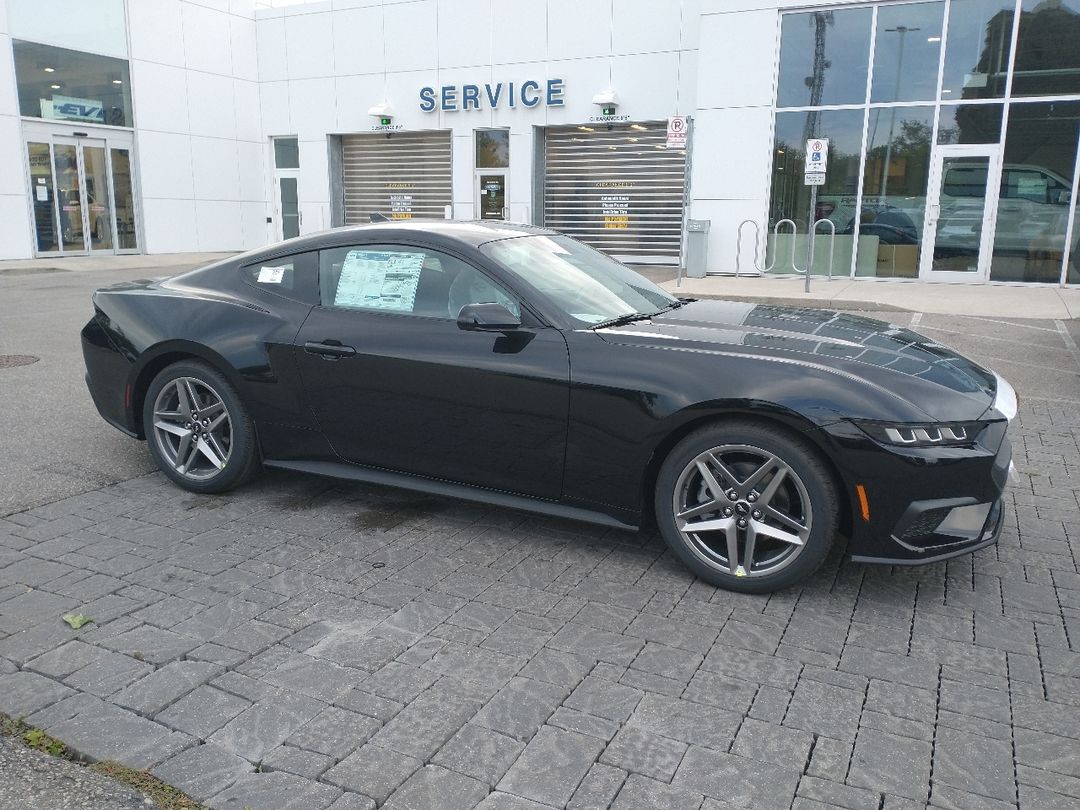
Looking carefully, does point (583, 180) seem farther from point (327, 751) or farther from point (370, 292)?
point (327, 751)

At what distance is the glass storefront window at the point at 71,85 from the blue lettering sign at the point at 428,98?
767 cm

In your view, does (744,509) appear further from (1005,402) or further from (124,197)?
(124,197)

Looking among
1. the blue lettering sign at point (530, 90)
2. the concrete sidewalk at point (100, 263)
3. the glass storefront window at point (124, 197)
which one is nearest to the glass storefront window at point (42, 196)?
the concrete sidewalk at point (100, 263)

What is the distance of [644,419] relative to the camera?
12.5ft

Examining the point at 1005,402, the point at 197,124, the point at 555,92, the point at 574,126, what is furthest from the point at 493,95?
the point at 1005,402

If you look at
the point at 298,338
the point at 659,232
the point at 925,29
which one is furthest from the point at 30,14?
the point at 298,338

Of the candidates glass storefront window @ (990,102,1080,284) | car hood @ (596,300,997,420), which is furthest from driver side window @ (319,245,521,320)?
glass storefront window @ (990,102,1080,284)

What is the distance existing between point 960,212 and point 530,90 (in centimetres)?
1055

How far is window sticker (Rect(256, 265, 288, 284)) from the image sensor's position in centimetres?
477

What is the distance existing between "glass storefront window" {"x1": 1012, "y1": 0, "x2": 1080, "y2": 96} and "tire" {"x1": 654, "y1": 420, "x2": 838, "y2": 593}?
15.5m

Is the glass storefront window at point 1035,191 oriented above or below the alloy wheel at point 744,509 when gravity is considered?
above

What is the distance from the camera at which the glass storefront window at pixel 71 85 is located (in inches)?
831

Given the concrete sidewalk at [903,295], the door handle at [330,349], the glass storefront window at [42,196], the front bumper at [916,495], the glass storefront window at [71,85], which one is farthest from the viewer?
the glass storefront window at [42,196]

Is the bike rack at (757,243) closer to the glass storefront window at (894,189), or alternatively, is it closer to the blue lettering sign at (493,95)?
the glass storefront window at (894,189)
